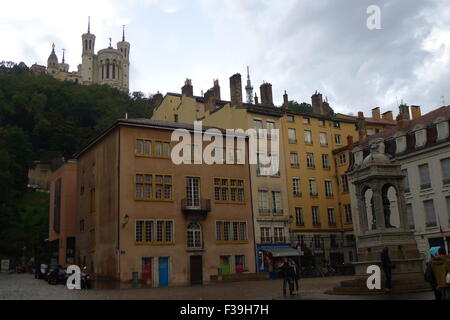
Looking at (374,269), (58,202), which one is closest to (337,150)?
(58,202)

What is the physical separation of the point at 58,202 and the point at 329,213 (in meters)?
29.1

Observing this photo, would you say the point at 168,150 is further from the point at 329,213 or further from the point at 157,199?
the point at 329,213

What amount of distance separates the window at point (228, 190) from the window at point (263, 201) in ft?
11.9

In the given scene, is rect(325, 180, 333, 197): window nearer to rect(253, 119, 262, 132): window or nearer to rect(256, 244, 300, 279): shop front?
rect(256, 244, 300, 279): shop front

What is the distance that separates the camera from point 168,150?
3959 cm

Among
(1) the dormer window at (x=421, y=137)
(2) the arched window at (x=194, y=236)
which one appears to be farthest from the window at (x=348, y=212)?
(2) the arched window at (x=194, y=236)

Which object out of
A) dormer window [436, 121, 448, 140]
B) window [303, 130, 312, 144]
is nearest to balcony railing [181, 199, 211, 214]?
window [303, 130, 312, 144]

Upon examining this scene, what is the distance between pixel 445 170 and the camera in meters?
38.5

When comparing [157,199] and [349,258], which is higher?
[157,199]

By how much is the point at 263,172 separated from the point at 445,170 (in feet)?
52.9

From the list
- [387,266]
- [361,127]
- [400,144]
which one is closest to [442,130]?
[400,144]

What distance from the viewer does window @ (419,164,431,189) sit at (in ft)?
131

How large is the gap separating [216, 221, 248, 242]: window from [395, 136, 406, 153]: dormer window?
14.7 meters

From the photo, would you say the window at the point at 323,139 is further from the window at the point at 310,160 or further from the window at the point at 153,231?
the window at the point at 153,231
